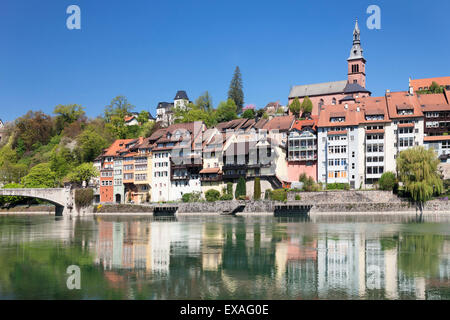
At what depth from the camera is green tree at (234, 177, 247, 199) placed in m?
83.9

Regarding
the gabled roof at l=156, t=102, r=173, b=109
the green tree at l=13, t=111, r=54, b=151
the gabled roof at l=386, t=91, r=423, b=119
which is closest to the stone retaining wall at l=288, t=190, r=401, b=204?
the gabled roof at l=386, t=91, r=423, b=119

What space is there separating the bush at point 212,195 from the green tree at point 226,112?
1234 inches

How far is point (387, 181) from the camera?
7238 cm

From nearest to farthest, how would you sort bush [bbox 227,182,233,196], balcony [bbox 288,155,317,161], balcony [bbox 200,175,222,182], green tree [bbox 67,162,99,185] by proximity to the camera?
balcony [bbox 288,155,317,161], bush [bbox 227,182,233,196], balcony [bbox 200,175,222,182], green tree [bbox 67,162,99,185]

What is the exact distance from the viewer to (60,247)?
4209 cm

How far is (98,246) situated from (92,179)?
6338 cm

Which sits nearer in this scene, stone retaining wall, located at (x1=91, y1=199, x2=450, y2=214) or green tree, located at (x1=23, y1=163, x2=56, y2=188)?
stone retaining wall, located at (x1=91, y1=199, x2=450, y2=214)

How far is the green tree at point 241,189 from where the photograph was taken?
83.9 meters

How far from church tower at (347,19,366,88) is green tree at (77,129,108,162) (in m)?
61.4

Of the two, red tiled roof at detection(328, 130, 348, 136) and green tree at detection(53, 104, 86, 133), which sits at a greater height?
green tree at detection(53, 104, 86, 133)

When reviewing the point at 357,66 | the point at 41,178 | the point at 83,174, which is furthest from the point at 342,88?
the point at 41,178

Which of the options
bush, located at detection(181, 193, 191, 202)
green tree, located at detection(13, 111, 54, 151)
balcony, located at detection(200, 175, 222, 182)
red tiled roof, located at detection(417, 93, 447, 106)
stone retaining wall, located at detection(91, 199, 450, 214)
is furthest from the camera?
green tree, located at detection(13, 111, 54, 151)

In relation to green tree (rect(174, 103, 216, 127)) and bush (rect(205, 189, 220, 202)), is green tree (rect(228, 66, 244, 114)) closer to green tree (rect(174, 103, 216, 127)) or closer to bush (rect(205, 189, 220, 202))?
green tree (rect(174, 103, 216, 127))
